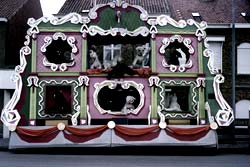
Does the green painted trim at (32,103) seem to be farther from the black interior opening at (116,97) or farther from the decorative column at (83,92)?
the black interior opening at (116,97)

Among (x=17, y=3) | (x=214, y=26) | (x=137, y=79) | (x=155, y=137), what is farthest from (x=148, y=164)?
(x=17, y=3)

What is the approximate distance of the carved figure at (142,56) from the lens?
1922 cm

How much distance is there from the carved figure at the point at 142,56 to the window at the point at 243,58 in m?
8.69

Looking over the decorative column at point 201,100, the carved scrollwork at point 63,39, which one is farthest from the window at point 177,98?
the carved scrollwork at point 63,39

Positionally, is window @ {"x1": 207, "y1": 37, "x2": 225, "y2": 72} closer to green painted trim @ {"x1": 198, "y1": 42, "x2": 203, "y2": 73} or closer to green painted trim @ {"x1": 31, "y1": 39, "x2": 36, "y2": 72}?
green painted trim @ {"x1": 198, "y1": 42, "x2": 203, "y2": 73}

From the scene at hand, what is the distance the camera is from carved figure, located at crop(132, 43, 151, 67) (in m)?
19.2

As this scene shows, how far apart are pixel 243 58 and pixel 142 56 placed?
9060mm

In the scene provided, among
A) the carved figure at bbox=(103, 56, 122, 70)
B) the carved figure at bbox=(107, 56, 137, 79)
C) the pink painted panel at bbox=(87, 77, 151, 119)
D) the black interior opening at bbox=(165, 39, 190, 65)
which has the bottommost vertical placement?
the pink painted panel at bbox=(87, 77, 151, 119)

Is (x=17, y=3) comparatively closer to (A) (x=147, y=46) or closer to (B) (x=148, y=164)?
(A) (x=147, y=46)

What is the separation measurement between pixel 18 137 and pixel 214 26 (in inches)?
536

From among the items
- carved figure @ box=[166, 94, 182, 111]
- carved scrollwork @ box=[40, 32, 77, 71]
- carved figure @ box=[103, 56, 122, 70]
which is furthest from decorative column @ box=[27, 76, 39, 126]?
carved figure @ box=[166, 94, 182, 111]

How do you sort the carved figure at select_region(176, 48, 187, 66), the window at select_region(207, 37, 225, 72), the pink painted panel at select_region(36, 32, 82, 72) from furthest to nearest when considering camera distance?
the window at select_region(207, 37, 225, 72) < the carved figure at select_region(176, 48, 187, 66) < the pink painted panel at select_region(36, 32, 82, 72)

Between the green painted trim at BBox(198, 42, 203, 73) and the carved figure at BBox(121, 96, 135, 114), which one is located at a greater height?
the green painted trim at BBox(198, 42, 203, 73)

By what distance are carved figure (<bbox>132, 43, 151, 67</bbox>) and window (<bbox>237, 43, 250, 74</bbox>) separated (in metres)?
8.69
